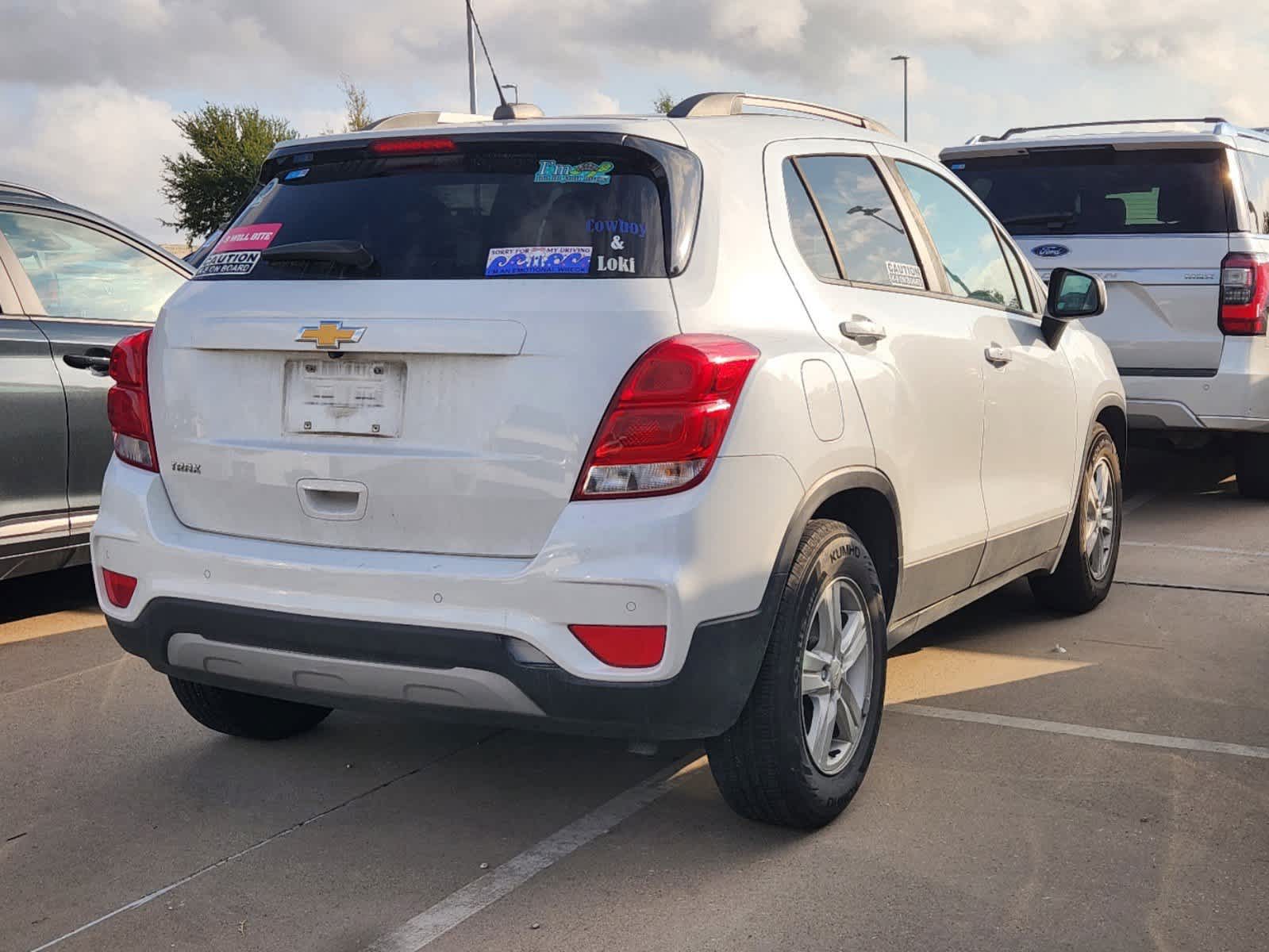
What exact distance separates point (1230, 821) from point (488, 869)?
71.7 inches

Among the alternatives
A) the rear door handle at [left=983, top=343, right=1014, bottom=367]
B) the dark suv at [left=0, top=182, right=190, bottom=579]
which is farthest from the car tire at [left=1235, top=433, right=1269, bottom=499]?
the dark suv at [left=0, top=182, right=190, bottom=579]

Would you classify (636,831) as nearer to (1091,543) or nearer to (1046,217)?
(1091,543)

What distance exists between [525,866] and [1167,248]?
18.7 ft

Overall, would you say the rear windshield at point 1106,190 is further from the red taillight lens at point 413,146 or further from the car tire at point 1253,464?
the red taillight lens at point 413,146

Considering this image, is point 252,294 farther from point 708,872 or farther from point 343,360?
point 708,872

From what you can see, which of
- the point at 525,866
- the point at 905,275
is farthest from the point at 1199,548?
the point at 525,866

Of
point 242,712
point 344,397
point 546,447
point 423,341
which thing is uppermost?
point 423,341

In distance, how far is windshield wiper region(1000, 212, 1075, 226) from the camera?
808 cm

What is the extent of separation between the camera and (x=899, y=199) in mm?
4492

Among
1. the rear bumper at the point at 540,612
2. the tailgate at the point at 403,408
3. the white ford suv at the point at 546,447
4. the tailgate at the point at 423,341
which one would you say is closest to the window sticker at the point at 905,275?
the white ford suv at the point at 546,447

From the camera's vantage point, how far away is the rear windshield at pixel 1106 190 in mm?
7824

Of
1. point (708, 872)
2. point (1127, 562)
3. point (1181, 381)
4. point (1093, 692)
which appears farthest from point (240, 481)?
point (1181, 381)

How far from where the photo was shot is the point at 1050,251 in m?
8.05

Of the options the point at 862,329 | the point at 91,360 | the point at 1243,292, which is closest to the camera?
the point at 862,329
